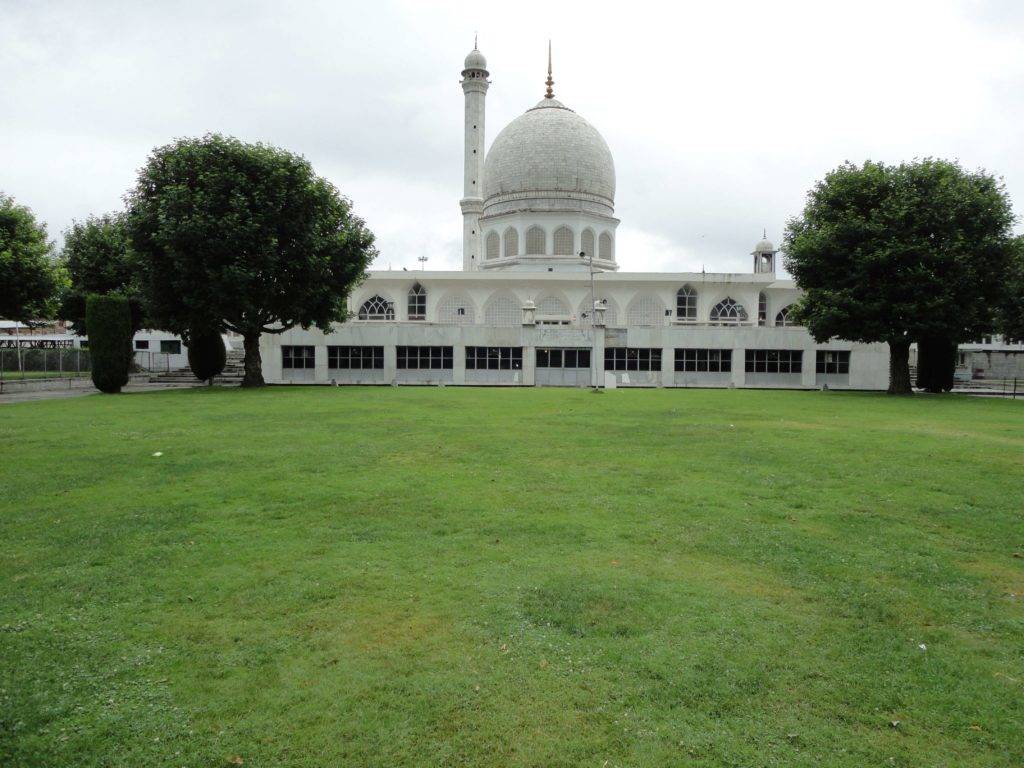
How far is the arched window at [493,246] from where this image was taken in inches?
2272

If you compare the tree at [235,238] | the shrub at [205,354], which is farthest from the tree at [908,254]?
the shrub at [205,354]

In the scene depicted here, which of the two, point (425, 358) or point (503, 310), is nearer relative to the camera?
point (425, 358)

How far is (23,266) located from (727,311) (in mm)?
45208

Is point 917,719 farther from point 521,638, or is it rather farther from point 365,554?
point 365,554

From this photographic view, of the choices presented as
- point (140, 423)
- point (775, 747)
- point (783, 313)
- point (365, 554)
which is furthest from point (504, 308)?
point (775, 747)

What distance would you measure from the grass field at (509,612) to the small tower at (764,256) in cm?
5231

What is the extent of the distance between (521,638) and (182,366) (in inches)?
2235

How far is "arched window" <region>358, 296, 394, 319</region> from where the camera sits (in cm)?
5459

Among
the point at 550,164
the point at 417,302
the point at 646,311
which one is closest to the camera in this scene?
the point at 646,311

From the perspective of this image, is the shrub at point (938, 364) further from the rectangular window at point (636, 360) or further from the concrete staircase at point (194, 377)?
the concrete staircase at point (194, 377)

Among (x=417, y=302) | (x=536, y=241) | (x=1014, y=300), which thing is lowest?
(x=1014, y=300)

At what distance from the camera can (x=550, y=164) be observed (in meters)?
56.7

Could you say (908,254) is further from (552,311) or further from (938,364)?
(552,311)

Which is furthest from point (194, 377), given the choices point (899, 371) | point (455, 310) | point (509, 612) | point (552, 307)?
point (509, 612)
